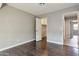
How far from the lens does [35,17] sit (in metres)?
6.54

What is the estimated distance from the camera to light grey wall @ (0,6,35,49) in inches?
151

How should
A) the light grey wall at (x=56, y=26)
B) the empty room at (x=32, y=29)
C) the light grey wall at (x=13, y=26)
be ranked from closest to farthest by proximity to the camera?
1. the empty room at (x=32, y=29)
2. the light grey wall at (x=13, y=26)
3. the light grey wall at (x=56, y=26)

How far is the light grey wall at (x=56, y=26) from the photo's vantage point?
5.01 meters

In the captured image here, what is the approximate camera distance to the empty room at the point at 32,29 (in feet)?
12.2

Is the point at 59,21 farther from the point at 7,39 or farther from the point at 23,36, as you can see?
the point at 7,39

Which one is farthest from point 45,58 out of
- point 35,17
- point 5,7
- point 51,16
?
point 35,17

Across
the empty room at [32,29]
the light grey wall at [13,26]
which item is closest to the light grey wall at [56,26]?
the empty room at [32,29]

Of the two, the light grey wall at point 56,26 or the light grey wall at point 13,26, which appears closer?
the light grey wall at point 13,26

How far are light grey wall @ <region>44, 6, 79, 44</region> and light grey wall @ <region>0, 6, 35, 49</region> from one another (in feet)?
5.11

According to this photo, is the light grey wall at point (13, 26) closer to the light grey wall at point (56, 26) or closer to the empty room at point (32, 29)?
the empty room at point (32, 29)

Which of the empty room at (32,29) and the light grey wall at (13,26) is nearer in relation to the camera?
the empty room at (32,29)

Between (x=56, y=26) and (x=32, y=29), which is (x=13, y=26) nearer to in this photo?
(x=32, y=29)

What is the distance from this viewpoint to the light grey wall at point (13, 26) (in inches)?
151

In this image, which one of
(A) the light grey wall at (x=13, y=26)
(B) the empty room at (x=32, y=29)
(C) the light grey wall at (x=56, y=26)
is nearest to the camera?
(B) the empty room at (x=32, y=29)
